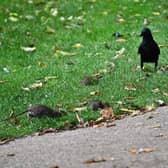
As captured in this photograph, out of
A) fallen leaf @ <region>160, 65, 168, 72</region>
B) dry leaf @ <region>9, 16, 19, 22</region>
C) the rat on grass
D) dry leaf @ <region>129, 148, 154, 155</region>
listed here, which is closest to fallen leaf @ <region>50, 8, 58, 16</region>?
dry leaf @ <region>9, 16, 19, 22</region>

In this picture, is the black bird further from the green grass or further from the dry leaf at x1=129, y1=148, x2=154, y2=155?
the dry leaf at x1=129, y1=148, x2=154, y2=155

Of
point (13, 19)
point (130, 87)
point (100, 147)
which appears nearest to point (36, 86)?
point (130, 87)

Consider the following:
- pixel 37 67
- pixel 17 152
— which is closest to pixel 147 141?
pixel 17 152

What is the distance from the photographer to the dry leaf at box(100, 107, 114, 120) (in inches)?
320

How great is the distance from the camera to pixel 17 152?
6.74 meters

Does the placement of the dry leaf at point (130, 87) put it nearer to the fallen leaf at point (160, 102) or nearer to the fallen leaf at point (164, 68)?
the fallen leaf at point (160, 102)

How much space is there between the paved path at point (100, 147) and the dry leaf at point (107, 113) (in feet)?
0.95

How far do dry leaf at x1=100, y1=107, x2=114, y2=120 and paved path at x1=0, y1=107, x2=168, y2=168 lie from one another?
29cm

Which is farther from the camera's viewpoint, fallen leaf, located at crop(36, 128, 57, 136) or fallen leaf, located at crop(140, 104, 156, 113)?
fallen leaf, located at crop(140, 104, 156, 113)

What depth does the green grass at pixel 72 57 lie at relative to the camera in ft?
29.4

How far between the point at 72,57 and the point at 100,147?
571 centimetres

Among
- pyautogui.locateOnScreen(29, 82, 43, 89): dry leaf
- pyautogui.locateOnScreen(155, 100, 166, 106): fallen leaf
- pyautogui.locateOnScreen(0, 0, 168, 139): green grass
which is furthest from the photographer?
pyautogui.locateOnScreen(29, 82, 43, 89): dry leaf

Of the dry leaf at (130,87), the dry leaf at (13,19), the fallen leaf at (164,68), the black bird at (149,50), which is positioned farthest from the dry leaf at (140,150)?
the dry leaf at (13,19)

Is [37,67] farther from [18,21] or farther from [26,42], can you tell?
[18,21]
